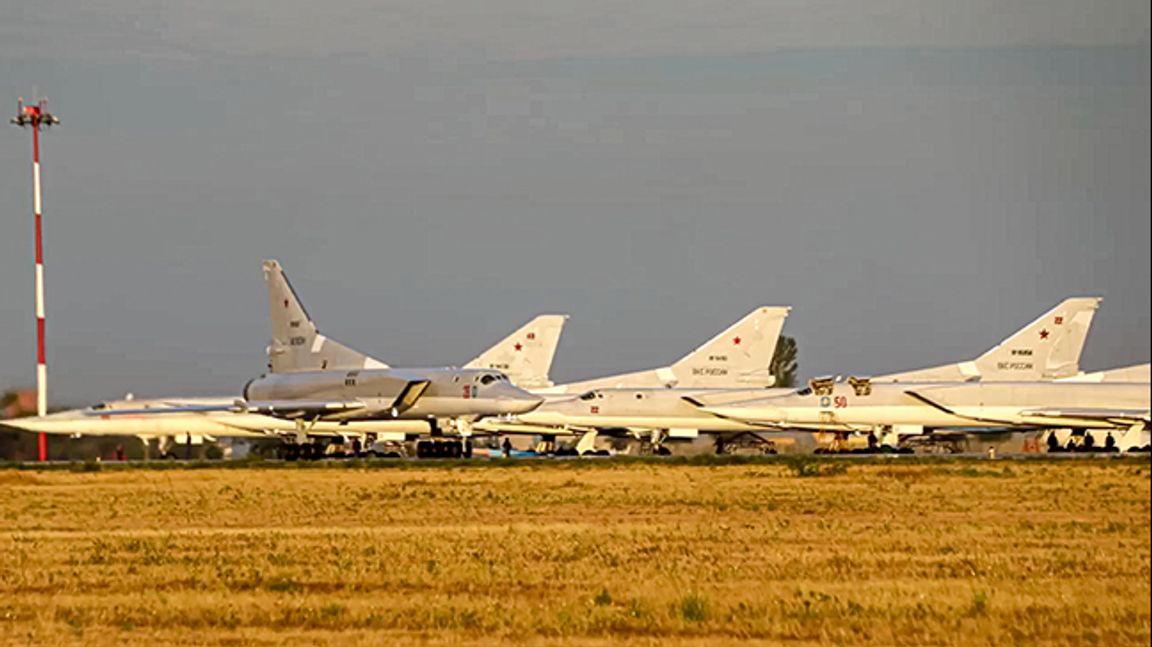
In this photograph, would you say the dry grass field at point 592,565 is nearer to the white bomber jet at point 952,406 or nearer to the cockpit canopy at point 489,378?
the cockpit canopy at point 489,378

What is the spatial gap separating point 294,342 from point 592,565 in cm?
6634

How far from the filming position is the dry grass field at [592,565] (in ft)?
71.6

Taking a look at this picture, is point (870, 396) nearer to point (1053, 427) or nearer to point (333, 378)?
point (1053, 427)

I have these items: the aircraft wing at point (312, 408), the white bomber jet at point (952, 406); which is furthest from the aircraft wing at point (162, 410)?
the white bomber jet at point (952, 406)

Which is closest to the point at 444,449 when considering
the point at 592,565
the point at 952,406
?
the point at 952,406

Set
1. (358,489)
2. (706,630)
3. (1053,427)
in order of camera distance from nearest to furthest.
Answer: (706,630) < (358,489) < (1053,427)

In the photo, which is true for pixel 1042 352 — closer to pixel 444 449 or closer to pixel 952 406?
pixel 952 406

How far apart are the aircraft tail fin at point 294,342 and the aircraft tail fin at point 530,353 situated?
52.6ft

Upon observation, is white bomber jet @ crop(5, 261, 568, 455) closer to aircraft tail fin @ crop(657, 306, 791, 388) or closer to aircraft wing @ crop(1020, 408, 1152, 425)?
aircraft tail fin @ crop(657, 306, 791, 388)

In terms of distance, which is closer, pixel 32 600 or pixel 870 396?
pixel 32 600

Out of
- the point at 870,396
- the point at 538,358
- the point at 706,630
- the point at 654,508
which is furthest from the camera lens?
the point at 538,358

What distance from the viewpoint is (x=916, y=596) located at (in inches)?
941

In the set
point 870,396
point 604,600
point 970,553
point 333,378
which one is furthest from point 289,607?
point 870,396

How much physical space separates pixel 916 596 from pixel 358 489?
3316 centimetres
